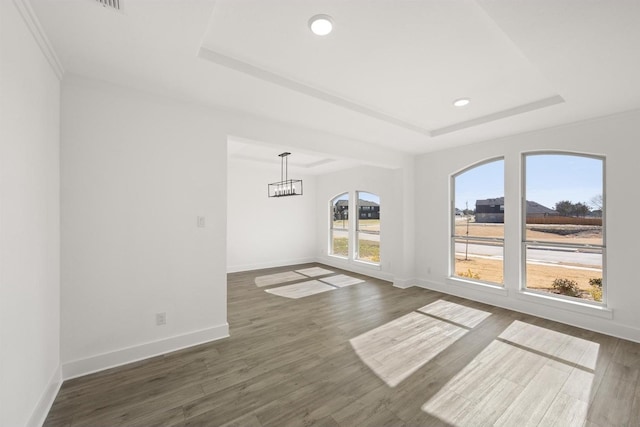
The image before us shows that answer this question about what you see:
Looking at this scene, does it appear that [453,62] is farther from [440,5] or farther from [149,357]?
[149,357]

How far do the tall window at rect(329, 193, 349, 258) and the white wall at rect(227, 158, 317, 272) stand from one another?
0.72 metres

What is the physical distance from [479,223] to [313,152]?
3.12 meters

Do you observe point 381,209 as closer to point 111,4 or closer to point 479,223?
point 479,223

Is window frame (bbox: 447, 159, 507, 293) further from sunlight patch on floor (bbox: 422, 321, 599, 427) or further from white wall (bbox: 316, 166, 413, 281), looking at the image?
sunlight patch on floor (bbox: 422, 321, 599, 427)

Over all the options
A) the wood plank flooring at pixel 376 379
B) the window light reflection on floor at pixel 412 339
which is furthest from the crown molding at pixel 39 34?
the window light reflection on floor at pixel 412 339

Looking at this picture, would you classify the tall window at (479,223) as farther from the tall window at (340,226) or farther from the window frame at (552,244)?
the tall window at (340,226)

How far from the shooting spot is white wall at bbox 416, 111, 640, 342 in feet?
10.3

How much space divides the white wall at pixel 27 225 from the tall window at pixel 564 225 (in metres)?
5.41

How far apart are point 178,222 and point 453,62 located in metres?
3.01

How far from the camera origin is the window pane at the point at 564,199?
3.50 m

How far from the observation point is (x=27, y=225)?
168cm

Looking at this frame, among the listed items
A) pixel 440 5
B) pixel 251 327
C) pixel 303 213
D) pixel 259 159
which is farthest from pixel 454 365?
pixel 303 213

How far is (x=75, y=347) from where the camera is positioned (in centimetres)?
236

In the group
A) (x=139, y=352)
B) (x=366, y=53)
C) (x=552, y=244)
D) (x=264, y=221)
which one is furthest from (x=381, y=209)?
(x=139, y=352)
